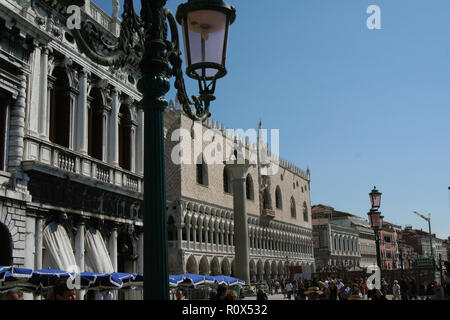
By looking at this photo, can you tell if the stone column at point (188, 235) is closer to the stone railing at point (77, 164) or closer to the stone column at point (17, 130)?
the stone railing at point (77, 164)

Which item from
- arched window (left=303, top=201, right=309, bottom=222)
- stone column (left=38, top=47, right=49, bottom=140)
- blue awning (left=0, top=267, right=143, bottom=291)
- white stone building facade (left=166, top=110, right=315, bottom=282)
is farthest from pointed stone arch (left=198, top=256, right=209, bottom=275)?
arched window (left=303, top=201, right=309, bottom=222)

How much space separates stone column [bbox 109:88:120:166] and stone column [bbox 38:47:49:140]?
11.6ft

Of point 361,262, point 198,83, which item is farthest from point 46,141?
point 361,262

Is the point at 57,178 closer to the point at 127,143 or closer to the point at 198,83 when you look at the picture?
the point at 127,143

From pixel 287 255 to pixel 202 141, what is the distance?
21762mm

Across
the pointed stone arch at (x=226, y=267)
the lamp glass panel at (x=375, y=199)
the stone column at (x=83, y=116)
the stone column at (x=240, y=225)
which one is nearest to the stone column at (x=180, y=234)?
the stone column at (x=240, y=225)

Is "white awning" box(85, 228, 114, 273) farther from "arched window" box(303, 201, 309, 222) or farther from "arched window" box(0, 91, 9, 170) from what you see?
"arched window" box(303, 201, 309, 222)

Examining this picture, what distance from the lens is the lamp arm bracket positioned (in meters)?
4.98

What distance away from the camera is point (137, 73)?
20281mm

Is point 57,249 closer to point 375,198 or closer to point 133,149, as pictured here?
point 133,149

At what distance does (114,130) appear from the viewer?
18.5 metres

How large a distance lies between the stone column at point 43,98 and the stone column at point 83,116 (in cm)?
158

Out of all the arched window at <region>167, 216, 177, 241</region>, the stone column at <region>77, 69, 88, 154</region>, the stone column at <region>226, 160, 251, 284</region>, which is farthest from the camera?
the arched window at <region>167, 216, 177, 241</region>

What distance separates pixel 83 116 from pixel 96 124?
Answer: 1.34 metres
